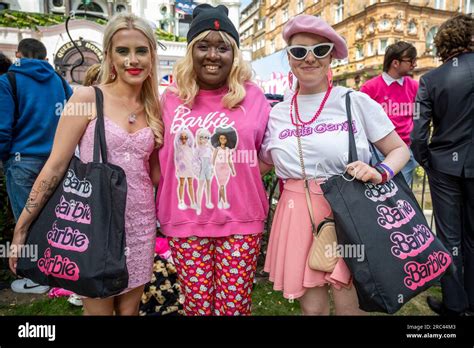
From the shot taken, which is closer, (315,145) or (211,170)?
(315,145)

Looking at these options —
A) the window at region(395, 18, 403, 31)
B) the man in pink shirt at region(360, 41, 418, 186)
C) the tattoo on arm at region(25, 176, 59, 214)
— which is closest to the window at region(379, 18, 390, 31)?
the window at region(395, 18, 403, 31)

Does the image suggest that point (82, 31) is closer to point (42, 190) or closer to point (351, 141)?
point (42, 190)

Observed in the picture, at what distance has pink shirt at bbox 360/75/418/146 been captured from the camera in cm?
446

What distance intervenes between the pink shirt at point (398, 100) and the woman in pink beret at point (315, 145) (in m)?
2.84

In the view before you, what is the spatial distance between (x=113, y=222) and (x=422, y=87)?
2779 mm

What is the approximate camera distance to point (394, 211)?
5.65 feet

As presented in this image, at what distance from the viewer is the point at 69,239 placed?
5.63 feet

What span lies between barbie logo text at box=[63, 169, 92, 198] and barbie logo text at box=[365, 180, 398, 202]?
1441mm

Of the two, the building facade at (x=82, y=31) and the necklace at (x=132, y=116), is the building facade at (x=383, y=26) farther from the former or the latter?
the necklace at (x=132, y=116)

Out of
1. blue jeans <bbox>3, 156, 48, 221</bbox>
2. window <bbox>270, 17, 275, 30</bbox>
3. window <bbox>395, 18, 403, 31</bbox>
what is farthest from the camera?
window <bbox>270, 17, 275, 30</bbox>

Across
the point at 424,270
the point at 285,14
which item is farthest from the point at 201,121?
the point at 285,14

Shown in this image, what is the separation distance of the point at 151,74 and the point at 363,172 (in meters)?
1.40

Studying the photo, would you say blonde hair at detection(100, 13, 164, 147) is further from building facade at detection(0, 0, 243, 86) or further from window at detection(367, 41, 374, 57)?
window at detection(367, 41, 374, 57)

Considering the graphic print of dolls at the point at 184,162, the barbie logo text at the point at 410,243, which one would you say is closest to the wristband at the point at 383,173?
the barbie logo text at the point at 410,243
